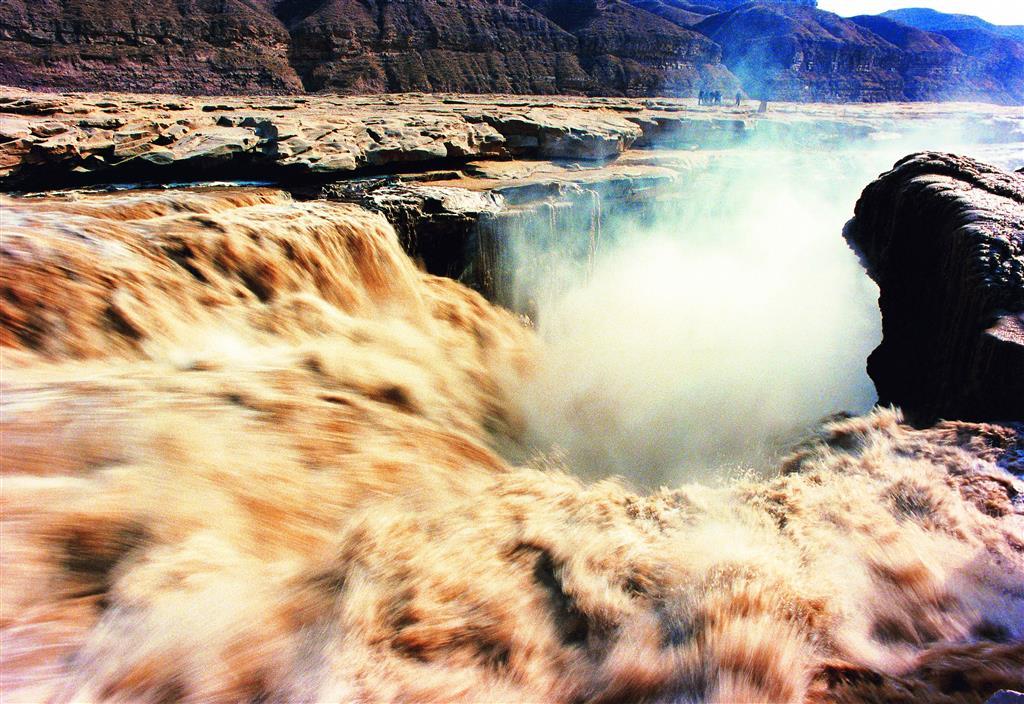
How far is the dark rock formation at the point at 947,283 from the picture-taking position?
2918 millimetres

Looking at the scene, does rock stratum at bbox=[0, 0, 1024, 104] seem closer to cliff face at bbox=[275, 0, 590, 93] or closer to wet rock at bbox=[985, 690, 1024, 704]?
cliff face at bbox=[275, 0, 590, 93]

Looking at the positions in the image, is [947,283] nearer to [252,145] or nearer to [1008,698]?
[1008,698]

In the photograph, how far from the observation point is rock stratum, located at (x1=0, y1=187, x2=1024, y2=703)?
1791 millimetres

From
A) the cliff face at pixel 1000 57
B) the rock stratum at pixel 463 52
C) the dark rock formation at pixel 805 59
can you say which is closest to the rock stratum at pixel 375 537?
the rock stratum at pixel 463 52

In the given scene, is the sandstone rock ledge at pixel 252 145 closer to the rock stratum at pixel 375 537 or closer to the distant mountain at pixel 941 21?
the rock stratum at pixel 375 537

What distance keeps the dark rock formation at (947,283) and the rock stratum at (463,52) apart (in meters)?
20.2

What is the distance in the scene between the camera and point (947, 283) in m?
3.55

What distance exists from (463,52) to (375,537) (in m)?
24.5

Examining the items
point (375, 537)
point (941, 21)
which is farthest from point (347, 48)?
point (941, 21)

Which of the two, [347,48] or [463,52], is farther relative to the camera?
[463,52]

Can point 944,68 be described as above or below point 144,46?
below

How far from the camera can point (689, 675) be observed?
6.08 ft

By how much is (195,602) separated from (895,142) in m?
20.4

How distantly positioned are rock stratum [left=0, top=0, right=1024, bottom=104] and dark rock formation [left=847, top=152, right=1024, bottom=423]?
66.4 ft
